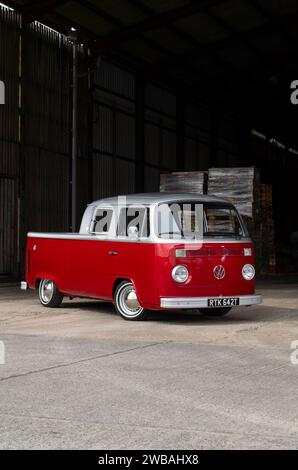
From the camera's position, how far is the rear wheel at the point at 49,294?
13516 millimetres

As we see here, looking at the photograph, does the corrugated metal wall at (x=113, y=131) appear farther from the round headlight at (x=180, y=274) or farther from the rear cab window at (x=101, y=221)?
the round headlight at (x=180, y=274)

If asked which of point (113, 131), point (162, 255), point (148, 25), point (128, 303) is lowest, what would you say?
point (128, 303)

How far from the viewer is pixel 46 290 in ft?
45.3

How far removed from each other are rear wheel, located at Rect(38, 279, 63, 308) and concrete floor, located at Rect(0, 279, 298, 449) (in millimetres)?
1257

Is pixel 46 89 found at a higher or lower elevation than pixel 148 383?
higher

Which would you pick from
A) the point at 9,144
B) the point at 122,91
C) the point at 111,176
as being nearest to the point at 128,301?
the point at 9,144

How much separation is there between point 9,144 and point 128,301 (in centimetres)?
1132

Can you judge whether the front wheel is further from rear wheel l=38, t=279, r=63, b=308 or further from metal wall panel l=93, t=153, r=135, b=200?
metal wall panel l=93, t=153, r=135, b=200

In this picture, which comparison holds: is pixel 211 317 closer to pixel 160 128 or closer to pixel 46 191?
pixel 46 191

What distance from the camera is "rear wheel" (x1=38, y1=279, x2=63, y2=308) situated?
13.5 meters

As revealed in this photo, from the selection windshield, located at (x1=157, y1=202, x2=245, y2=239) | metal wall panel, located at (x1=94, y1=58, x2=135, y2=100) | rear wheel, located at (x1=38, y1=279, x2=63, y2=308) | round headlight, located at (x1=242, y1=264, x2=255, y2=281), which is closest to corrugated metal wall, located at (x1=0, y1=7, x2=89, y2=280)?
metal wall panel, located at (x1=94, y1=58, x2=135, y2=100)

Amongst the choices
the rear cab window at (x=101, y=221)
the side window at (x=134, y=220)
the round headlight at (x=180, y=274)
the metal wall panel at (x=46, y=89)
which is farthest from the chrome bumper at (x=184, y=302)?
the metal wall panel at (x=46, y=89)

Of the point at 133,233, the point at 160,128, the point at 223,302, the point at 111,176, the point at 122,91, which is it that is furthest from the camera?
the point at 160,128

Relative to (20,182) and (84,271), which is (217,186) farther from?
(84,271)
